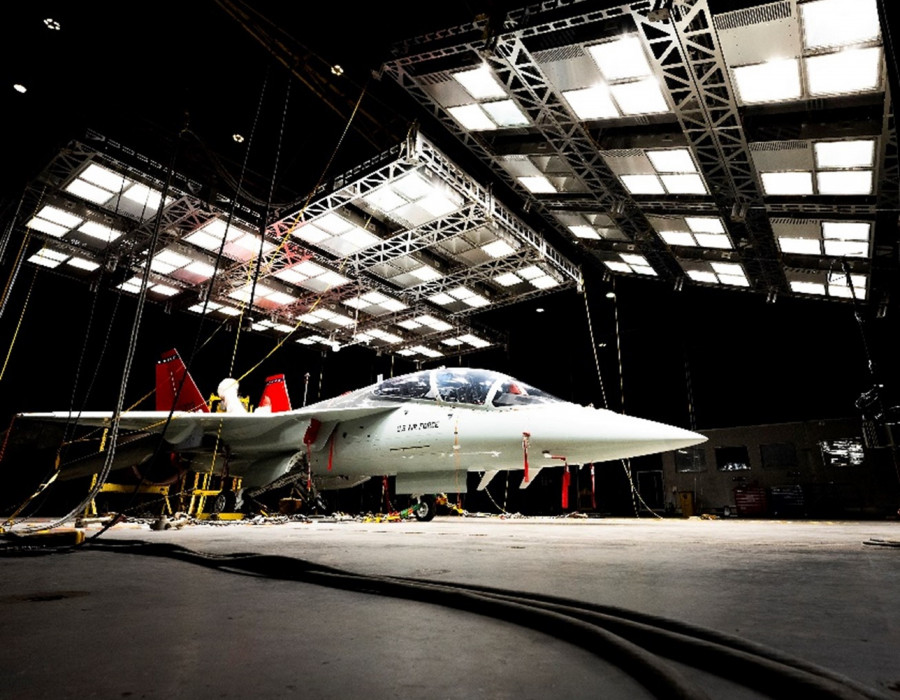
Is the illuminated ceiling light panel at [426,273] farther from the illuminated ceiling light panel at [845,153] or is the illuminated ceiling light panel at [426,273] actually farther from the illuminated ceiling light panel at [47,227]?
the illuminated ceiling light panel at [845,153]

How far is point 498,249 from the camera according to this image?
1322 cm

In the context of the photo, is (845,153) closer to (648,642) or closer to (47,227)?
(648,642)

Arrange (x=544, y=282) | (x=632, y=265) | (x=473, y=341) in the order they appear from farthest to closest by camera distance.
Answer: (x=473, y=341) < (x=544, y=282) < (x=632, y=265)

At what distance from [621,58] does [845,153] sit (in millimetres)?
4196

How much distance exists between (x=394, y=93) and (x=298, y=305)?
8.37 metres

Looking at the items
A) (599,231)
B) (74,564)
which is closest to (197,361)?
(599,231)

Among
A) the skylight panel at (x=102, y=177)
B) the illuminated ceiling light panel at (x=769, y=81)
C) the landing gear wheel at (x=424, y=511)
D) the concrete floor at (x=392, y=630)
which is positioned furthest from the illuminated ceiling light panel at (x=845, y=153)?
the skylight panel at (x=102, y=177)

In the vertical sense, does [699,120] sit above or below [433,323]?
above

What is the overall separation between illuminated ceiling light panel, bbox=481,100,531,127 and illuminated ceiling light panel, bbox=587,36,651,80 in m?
1.77

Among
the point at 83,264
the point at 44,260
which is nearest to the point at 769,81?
the point at 83,264

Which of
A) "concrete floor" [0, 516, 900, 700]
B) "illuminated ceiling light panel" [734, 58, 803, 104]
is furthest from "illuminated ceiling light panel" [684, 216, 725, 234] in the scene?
"concrete floor" [0, 516, 900, 700]

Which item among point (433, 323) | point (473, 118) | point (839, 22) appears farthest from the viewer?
point (433, 323)

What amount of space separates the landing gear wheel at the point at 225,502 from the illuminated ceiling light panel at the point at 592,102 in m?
10.5

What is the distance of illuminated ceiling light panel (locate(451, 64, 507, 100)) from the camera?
26.5ft
